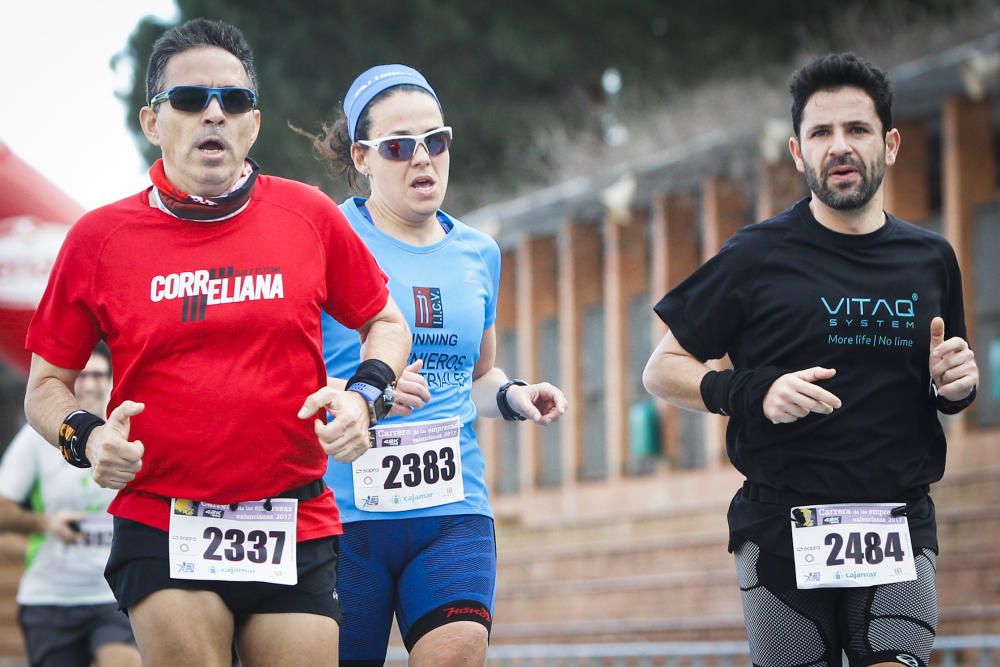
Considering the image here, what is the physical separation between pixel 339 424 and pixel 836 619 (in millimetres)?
1872

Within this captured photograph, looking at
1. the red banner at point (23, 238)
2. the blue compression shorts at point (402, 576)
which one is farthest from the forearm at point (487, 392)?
the red banner at point (23, 238)

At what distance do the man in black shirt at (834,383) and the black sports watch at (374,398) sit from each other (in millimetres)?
1166

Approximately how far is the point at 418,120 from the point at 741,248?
49.6 inches

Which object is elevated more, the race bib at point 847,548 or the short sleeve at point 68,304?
the short sleeve at point 68,304

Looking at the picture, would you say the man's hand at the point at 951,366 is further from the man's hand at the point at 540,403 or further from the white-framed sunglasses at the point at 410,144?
the white-framed sunglasses at the point at 410,144

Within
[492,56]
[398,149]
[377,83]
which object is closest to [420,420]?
[398,149]

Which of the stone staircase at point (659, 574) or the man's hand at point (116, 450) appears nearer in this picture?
the man's hand at point (116, 450)

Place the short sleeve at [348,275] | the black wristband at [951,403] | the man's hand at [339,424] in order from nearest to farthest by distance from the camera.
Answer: the man's hand at [339,424] → the short sleeve at [348,275] → the black wristband at [951,403]

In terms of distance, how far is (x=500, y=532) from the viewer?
24203 mm

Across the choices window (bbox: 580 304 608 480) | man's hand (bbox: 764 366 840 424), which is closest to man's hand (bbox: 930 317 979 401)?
man's hand (bbox: 764 366 840 424)

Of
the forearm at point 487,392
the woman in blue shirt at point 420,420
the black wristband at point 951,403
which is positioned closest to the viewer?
the black wristband at point 951,403

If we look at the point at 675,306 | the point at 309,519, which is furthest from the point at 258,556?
the point at 675,306

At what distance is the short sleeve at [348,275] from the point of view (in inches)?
193

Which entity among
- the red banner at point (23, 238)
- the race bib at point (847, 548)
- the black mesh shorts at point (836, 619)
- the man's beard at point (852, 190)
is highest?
the red banner at point (23, 238)
